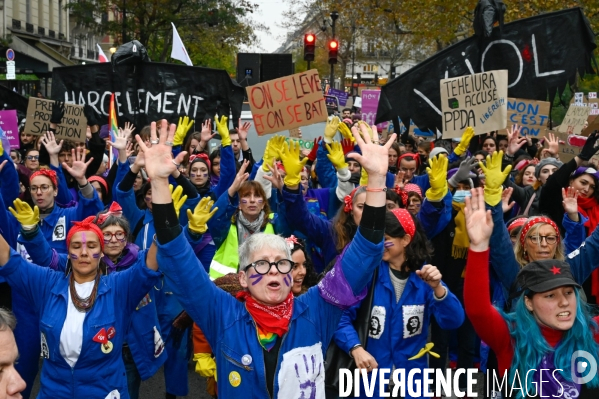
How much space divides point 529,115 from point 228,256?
14.1 feet

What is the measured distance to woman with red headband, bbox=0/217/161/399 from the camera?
3.85 m

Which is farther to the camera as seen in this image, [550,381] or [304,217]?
[304,217]

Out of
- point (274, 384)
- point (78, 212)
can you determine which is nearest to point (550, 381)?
point (274, 384)

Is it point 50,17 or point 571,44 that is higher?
point 50,17

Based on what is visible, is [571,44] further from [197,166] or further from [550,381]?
[550,381]

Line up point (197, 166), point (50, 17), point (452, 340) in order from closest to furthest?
point (452, 340)
point (197, 166)
point (50, 17)

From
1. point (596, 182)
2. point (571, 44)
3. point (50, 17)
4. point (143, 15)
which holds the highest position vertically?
point (50, 17)

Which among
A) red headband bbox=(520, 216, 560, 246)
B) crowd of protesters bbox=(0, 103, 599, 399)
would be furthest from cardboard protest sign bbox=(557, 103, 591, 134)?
red headband bbox=(520, 216, 560, 246)

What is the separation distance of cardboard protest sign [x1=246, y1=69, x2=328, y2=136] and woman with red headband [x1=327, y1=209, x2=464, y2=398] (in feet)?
14.1

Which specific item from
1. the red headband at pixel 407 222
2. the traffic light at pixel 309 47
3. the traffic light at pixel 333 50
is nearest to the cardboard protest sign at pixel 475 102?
the red headband at pixel 407 222

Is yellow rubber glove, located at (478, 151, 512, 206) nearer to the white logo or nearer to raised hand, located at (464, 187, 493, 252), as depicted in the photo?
raised hand, located at (464, 187, 493, 252)

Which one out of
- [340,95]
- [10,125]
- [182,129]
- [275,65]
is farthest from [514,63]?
[340,95]

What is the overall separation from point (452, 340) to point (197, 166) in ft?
9.01

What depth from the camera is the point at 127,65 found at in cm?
814
